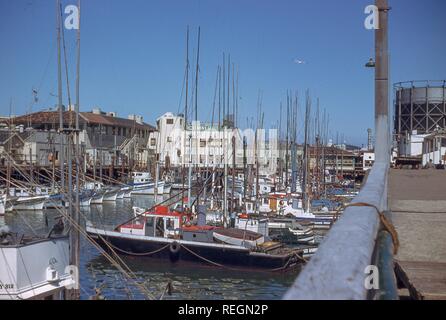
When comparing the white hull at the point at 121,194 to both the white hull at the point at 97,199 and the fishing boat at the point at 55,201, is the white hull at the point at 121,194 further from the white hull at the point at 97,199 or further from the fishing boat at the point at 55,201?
the fishing boat at the point at 55,201

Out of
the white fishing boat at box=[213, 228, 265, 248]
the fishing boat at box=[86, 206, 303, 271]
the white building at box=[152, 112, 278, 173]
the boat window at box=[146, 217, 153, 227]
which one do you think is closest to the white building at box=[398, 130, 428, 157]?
the fishing boat at box=[86, 206, 303, 271]

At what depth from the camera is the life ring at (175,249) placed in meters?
26.1

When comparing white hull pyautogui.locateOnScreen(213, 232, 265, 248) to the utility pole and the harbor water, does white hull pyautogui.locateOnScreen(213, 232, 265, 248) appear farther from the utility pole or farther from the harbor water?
the utility pole

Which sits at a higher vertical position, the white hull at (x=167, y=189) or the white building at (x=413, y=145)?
the white building at (x=413, y=145)

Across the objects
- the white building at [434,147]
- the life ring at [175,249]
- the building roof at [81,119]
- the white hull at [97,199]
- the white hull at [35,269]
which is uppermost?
the building roof at [81,119]

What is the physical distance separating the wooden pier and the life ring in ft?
43.9

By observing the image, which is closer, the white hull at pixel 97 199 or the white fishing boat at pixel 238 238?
the white fishing boat at pixel 238 238

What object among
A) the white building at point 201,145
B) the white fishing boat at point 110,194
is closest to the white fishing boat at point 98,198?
the white fishing boat at point 110,194

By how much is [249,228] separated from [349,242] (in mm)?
27951

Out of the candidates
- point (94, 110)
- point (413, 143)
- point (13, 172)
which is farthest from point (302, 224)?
point (94, 110)

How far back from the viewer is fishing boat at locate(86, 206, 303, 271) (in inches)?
1015

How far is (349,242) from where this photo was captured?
266 cm

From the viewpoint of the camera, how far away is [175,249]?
2616 cm
